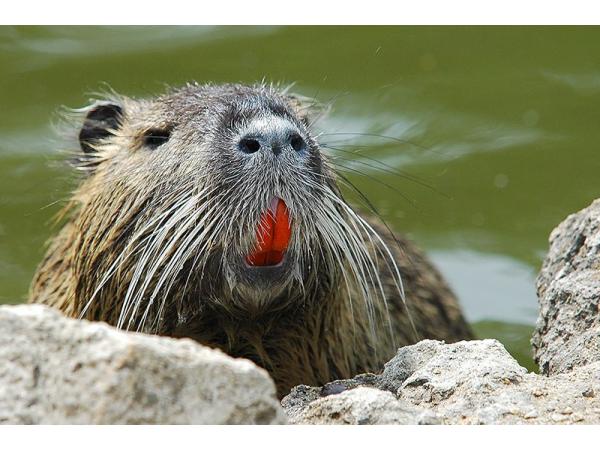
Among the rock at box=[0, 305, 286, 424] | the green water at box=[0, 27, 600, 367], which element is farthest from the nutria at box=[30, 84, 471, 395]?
the green water at box=[0, 27, 600, 367]

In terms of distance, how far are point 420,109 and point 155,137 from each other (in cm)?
447

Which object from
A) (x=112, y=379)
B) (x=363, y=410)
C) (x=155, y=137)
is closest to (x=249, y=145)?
(x=155, y=137)

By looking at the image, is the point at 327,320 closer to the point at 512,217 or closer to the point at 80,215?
the point at 80,215

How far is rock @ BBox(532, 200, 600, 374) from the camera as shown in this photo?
4.12 metres

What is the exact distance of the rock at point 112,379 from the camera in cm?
259

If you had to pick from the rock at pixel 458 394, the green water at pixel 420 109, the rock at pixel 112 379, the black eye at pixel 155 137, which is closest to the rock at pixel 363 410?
the rock at pixel 458 394

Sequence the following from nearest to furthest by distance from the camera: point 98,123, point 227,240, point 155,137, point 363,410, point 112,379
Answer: point 112,379 → point 363,410 → point 227,240 → point 155,137 → point 98,123

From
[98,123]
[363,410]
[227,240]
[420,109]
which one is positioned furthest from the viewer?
[420,109]

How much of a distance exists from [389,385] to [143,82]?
5.47 meters

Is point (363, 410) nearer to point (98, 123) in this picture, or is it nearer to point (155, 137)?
point (155, 137)

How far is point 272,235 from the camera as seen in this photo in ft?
14.0

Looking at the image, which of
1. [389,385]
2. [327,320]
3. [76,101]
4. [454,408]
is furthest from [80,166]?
[76,101]

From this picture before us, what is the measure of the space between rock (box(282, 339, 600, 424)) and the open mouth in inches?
19.6

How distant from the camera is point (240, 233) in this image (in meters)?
4.22
